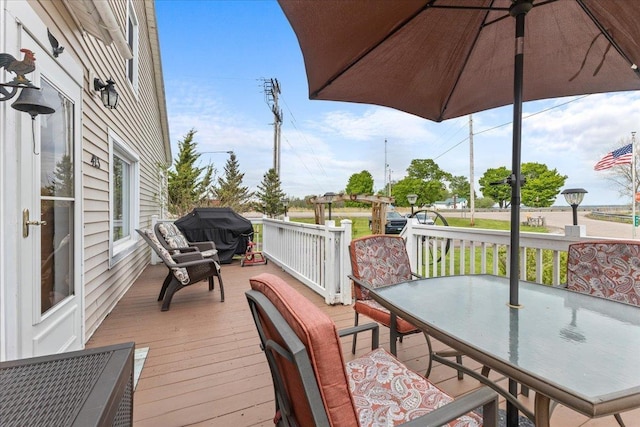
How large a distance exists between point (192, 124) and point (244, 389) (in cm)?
1284

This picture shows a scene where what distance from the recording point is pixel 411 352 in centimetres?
253

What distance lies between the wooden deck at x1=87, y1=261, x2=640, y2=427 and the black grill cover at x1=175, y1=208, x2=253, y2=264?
2399 millimetres

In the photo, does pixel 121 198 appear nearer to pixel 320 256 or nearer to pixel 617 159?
pixel 320 256

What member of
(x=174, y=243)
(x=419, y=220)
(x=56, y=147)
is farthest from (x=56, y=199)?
(x=419, y=220)

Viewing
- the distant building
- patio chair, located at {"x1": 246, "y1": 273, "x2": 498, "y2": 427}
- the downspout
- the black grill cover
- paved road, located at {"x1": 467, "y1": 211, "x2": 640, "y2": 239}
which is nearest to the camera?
patio chair, located at {"x1": 246, "y1": 273, "x2": 498, "y2": 427}

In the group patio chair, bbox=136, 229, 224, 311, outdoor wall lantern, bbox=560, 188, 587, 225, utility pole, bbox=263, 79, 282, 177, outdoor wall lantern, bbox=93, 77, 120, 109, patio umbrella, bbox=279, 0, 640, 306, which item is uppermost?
utility pole, bbox=263, 79, 282, 177

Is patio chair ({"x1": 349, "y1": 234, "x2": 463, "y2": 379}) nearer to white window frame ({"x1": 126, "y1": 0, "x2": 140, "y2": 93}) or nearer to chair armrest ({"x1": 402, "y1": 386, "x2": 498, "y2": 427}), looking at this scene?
chair armrest ({"x1": 402, "y1": 386, "x2": 498, "y2": 427})

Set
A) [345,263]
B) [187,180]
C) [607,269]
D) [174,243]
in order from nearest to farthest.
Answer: [607,269] < [345,263] < [174,243] < [187,180]

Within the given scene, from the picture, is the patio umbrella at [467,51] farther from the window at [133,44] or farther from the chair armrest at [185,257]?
the window at [133,44]

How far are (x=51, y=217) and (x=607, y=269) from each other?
3.84 metres

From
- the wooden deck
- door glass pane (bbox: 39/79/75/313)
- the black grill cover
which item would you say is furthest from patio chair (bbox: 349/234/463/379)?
the black grill cover

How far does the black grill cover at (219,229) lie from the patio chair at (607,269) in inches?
235

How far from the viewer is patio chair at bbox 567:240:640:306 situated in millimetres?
1765

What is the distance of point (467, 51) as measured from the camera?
6.85 feet
